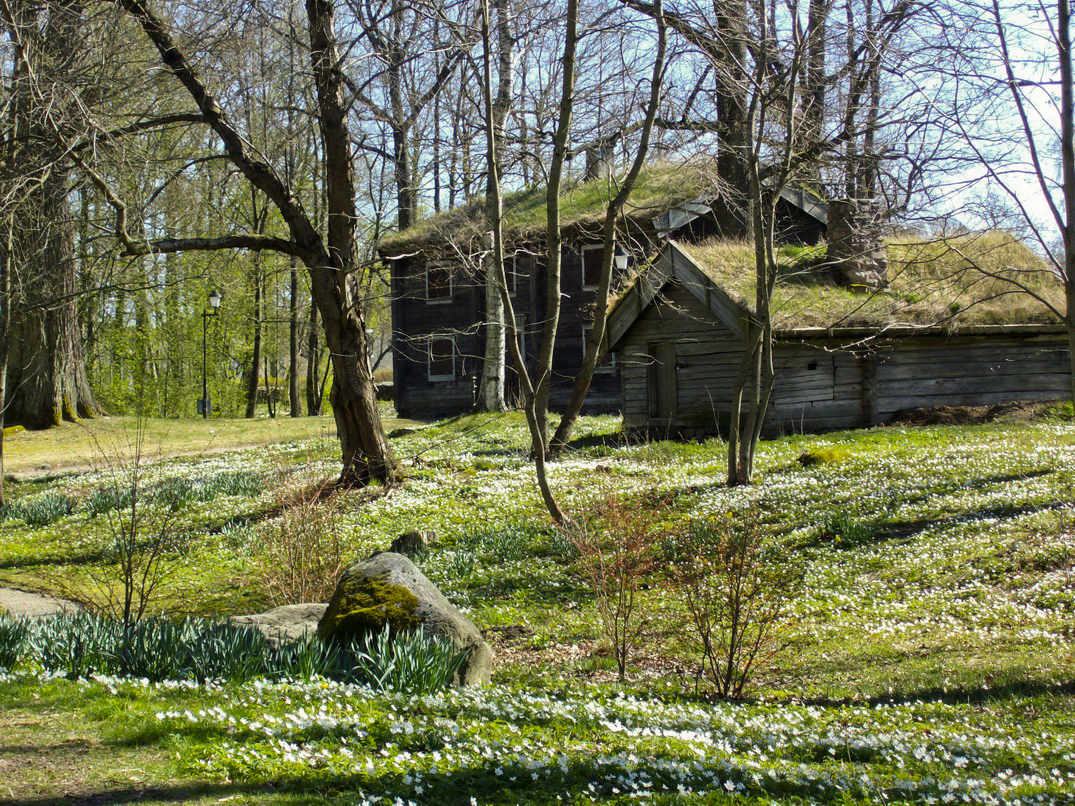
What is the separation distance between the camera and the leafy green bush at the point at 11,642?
6.11 m

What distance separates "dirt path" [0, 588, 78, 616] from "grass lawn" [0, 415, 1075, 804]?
1.04 feet

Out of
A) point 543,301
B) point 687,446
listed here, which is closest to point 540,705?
point 687,446

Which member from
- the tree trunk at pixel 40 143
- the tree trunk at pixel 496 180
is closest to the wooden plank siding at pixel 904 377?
the tree trunk at pixel 496 180

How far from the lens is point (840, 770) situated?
4.27 m

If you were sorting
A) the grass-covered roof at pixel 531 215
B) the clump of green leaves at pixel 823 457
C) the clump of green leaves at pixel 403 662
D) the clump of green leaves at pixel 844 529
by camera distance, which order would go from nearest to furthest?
the clump of green leaves at pixel 403 662 → the clump of green leaves at pixel 844 529 → the clump of green leaves at pixel 823 457 → the grass-covered roof at pixel 531 215

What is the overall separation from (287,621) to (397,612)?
124 centimetres

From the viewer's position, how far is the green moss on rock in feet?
21.1

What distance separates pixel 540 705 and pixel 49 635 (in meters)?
3.61

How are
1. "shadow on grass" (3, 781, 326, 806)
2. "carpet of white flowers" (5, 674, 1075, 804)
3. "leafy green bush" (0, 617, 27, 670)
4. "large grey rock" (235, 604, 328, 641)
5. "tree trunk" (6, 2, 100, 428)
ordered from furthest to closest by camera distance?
"tree trunk" (6, 2, 100, 428) < "large grey rock" (235, 604, 328, 641) < "leafy green bush" (0, 617, 27, 670) < "carpet of white flowers" (5, 674, 1075, 804) < "shadow on grass" (3, 781, 326, 806)

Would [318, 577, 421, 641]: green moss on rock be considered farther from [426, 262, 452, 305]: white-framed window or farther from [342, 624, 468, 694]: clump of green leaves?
[426, 262, 452, 305]: white-framed window

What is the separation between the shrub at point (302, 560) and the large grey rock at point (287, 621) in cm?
132

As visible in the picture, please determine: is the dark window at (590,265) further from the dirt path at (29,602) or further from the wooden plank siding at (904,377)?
the dirt path at (29,602)

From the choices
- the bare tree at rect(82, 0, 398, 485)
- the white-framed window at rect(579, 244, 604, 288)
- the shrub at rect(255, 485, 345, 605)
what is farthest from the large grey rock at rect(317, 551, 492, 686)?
the white-framed window at rect(579, 244, 604, 288)

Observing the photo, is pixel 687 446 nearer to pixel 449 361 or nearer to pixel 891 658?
pixel 891 658
